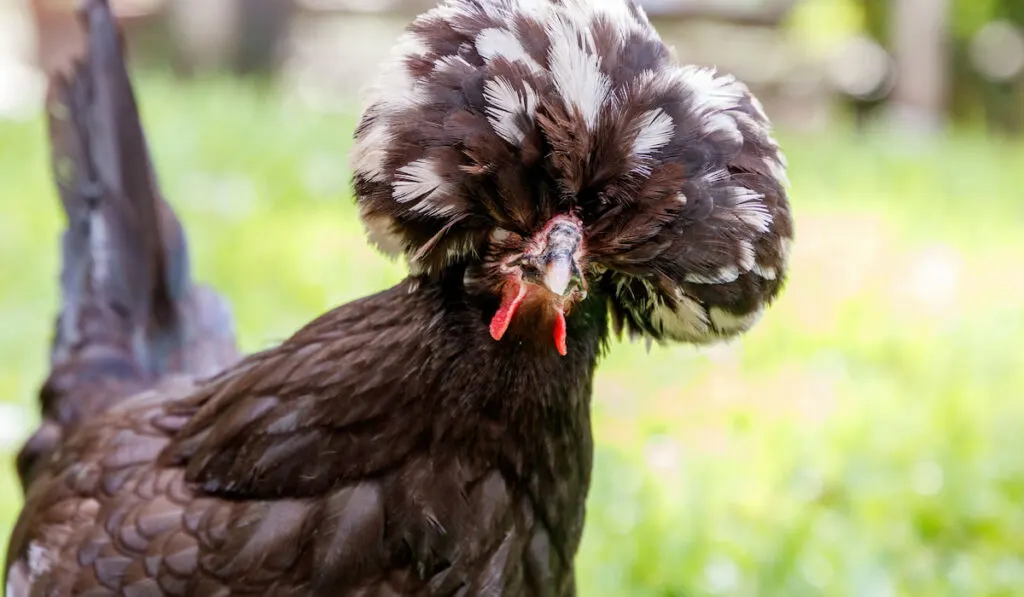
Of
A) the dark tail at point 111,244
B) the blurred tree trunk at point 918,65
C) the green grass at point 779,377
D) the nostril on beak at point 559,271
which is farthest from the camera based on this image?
the blurred tree trunk at point 918,65

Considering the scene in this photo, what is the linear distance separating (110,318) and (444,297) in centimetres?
115

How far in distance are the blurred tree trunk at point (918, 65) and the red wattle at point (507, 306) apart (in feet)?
28.7

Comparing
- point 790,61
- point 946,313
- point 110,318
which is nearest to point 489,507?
point 110,318

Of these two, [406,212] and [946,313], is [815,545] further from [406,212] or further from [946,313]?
[946,313]

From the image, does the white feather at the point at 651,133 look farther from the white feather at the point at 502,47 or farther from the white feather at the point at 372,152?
the white feather at the point at 372,152

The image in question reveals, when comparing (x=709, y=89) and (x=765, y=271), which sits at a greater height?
(x=709, y=89)

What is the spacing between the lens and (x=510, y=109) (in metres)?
1.10

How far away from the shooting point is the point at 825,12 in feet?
38.3

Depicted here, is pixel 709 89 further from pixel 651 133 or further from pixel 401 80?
pixel 401 80

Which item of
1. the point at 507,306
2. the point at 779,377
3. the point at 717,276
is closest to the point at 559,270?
the point at 507,306

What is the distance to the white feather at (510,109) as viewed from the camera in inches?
43.4

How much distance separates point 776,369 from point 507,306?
2482 mm

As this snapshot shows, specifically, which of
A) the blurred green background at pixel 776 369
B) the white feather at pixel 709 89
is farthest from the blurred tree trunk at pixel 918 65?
the white feather at pixel 709 89

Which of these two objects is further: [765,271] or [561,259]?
[765,271]
